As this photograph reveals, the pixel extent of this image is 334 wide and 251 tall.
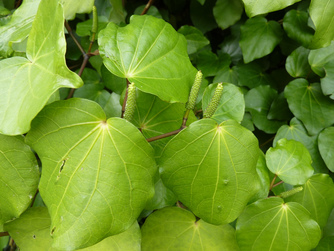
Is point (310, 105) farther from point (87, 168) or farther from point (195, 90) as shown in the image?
point (87, 168)

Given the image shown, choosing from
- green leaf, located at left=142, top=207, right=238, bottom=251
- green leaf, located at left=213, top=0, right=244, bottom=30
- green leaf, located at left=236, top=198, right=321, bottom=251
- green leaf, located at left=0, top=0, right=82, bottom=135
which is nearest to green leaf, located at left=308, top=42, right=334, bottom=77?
green leaf, located at left=213, top=0, right=244, bottom=30

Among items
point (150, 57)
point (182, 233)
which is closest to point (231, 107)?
point (150, 57)

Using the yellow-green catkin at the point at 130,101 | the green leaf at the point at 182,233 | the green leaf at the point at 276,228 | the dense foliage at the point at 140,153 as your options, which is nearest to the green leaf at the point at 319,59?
the dense foliage at the point at 140,153

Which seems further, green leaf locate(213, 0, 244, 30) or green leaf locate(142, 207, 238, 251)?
green leaf locate(213, 0, 244, 30)

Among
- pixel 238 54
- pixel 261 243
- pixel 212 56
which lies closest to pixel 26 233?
pixel 261 243

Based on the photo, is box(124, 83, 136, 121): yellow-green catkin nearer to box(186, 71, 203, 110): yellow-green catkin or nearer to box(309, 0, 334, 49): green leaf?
box(186, 71, 203, 110): yellow-green catkin
